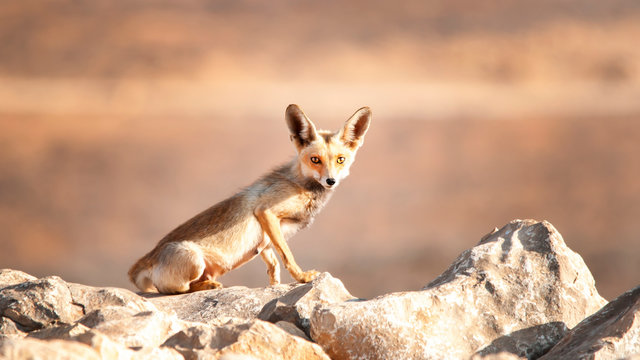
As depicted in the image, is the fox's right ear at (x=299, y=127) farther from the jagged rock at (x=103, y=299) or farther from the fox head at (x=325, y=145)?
the jagged rock at (x=103, y=299)

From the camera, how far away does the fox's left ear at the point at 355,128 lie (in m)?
8.90

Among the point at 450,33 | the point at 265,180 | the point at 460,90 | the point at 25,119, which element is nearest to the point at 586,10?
the point at 450,33

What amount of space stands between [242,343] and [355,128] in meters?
4.60

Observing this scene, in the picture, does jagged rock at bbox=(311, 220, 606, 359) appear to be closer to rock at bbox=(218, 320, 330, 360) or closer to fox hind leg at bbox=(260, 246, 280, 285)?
rock at bbox=(218, 320, 330, 360)

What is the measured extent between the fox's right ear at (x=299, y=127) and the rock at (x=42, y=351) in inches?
201

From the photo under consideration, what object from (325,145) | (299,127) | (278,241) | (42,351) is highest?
(299,127)

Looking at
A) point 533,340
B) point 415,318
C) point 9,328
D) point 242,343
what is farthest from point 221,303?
point 533,340

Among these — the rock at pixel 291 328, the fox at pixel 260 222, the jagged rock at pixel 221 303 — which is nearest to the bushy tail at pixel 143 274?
the fox at pixel 260 222

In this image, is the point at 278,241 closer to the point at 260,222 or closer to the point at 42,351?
the point at 260,222

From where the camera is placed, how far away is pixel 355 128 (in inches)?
355

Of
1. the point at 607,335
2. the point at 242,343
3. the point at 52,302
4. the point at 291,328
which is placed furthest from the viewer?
the point at 52,302

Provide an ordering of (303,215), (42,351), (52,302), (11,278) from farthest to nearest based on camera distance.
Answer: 1. (303,215)
2. (11,278)
3. (52,302)
4. (42,351)

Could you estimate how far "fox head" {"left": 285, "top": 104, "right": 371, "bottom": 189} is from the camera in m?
8.54

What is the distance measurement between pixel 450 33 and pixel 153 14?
14.6 metres
